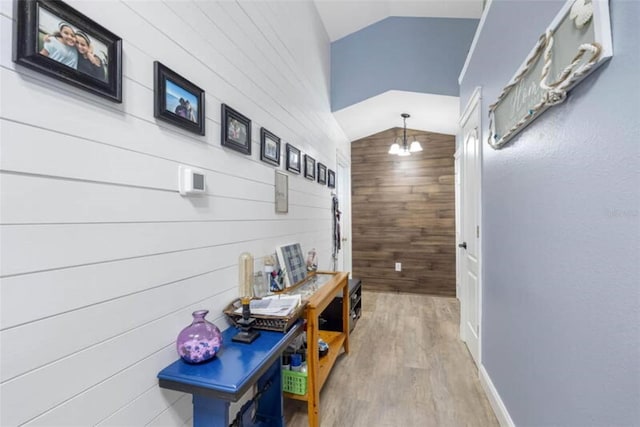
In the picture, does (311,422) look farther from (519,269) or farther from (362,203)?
(362,203)

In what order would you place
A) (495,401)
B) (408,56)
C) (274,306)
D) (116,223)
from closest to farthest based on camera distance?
(116,223) < (274,306) < (495,401) < (408,56)

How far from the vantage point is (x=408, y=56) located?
3.48m

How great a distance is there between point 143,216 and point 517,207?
1.74m

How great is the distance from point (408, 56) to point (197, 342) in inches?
142

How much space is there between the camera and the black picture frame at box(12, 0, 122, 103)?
71 cm

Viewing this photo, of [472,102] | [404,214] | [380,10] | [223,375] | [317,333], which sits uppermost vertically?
[380,10]

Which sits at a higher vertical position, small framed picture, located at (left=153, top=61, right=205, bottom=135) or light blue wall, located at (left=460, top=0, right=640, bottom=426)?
small framed picture, located at (left=153, top=61, right=205, bottom=135)

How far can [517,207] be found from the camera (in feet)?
5.19

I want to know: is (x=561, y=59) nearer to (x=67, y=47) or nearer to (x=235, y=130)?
(x=235, y=130)

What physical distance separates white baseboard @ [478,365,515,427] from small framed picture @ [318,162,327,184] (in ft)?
7.19

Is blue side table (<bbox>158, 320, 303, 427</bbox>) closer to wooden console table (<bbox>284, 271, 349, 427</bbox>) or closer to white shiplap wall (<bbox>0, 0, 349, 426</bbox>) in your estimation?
white shiplap wall (<bbox>0, 0, 349, 426</bbox>)

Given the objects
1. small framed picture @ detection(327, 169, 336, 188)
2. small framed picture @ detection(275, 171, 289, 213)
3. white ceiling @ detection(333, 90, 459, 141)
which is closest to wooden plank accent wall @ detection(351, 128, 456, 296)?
white ceiling @ detection(333, 90, 459, 141)

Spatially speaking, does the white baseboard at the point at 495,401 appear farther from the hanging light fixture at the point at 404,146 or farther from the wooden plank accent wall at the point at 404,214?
the hanging light fixture at the point at 404,146

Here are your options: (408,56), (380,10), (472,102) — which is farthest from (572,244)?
(380,10)
